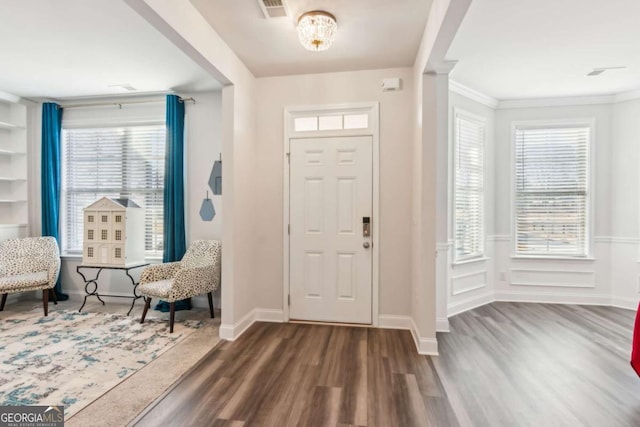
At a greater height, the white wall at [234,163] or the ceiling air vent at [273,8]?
the ceiling air vent at [273,8]

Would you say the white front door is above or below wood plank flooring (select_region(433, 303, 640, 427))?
above

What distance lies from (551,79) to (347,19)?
2.71 meters

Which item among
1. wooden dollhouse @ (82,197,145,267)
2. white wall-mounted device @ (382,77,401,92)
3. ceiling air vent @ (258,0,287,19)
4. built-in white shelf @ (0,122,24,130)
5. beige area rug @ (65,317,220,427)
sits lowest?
beige area rug @ (65,317,220,427)

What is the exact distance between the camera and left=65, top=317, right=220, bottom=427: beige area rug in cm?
184

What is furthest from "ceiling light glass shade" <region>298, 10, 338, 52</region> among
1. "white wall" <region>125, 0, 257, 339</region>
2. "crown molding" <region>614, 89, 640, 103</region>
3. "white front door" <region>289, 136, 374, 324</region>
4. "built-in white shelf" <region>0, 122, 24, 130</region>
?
"built-in white shelf" <region>0, 122, 24, 130</region>

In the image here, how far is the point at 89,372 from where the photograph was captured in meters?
2.36

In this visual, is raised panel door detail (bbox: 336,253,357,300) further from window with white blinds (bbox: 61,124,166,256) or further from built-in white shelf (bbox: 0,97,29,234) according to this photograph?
built-in white shelf (bbox: 0,97,29,234)

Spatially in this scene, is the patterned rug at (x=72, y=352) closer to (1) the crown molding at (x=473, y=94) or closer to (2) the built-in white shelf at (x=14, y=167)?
(2) the built-in white shelf at (x=14, y=167)

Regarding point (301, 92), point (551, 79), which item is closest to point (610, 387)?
point (551, 79)

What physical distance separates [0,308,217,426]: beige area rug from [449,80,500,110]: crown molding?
397cm

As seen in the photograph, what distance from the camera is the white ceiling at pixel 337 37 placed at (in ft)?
7.48

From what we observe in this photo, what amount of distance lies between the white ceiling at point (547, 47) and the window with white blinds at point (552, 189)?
58 cm

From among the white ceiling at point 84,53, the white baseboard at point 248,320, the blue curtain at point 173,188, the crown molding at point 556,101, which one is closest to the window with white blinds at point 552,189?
the crown molding at point 556,101

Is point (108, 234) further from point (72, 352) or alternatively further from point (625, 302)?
point (625, 302)
